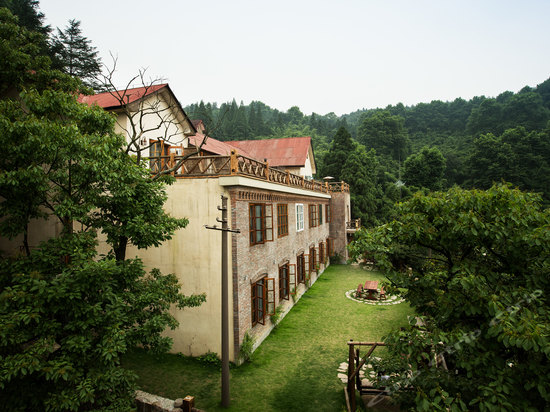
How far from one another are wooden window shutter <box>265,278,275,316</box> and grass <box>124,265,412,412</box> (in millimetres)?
920

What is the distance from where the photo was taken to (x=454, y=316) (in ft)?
15.3

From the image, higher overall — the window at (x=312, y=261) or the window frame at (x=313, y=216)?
the window frame at (x=313, y=216)

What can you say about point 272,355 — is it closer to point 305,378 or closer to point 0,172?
point 305,378

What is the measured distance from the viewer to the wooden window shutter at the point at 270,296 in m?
12.0

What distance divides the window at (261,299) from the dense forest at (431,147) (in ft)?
71.8

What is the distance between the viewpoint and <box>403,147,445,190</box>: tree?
46062mm

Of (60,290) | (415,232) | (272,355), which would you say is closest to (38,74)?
(60,290)

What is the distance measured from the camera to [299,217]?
17.4 m

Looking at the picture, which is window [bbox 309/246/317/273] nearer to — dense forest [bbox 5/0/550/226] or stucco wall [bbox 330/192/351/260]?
stucco wall [bbox 330/192/351/260]

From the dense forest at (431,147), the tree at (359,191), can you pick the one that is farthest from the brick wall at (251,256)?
the dense forest at (431,147)

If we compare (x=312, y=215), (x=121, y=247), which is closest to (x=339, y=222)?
(x=312, y=215)

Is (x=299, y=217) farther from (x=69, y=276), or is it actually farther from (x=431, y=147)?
(x=431, y=147)

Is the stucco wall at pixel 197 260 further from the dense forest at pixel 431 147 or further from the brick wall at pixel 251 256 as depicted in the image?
the dense forest at pixel 431 147

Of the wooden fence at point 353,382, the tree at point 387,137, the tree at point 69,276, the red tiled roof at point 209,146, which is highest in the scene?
the tree at point 387,137
